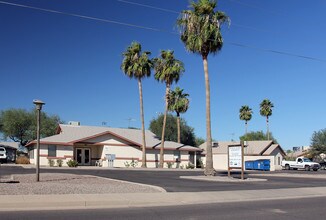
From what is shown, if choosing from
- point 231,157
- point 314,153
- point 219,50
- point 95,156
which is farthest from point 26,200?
point 314,153

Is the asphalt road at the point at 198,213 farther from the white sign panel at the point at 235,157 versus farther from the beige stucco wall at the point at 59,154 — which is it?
the beige stucco wall at the point at 59,154

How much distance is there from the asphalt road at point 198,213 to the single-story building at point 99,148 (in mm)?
33462

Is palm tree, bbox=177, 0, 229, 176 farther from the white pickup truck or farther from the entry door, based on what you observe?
the white pickup truck

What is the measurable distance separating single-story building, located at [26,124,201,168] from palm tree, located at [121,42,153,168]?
2666 mm

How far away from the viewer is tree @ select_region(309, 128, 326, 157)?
76.9m

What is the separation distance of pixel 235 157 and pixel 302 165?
35720mm

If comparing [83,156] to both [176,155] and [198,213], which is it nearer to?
[176,155]

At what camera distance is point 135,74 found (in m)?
50.1

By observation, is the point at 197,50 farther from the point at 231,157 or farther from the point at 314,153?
the point at 314,153

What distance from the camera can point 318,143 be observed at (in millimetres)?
77500

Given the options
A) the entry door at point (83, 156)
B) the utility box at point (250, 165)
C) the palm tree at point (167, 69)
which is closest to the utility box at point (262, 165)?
the utility box at point (250, 165)

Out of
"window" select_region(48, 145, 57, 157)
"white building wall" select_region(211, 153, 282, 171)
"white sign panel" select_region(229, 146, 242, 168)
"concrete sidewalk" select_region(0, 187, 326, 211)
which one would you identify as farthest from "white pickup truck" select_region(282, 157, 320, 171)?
"concrete sidewalk" select_region(0, 187, 326, 211)

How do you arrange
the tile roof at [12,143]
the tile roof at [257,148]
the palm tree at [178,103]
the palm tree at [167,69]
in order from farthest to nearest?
the tile roof at [12,143], the tile roof at [257,148], the palm tree at [178,103], the palm tree at [167,69]

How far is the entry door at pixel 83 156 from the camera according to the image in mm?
49062
